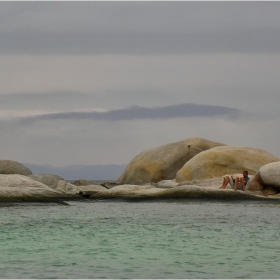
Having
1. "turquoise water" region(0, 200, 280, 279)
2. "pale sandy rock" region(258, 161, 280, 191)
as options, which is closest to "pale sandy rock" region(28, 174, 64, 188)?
"pale sandy rock" region(258, 161, 280, 191)

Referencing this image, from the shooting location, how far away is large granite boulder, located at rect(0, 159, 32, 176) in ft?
155

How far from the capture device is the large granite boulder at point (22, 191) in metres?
27.5

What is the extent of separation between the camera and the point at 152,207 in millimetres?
28203

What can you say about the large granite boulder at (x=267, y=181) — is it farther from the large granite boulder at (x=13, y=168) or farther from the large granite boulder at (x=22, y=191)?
the large granite boulder at (x=13, y=168)

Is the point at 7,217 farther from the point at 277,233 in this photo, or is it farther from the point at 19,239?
the point at 277,233

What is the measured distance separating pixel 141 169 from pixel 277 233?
979 inches

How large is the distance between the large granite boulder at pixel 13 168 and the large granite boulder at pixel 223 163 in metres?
14.2

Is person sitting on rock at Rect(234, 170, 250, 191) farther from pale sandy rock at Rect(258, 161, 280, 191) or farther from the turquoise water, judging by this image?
the turquoise water

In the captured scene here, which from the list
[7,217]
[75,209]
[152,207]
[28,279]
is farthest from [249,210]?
[28,279]

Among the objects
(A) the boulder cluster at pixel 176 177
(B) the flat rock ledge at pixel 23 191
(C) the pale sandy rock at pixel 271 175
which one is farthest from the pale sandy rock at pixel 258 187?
(B) the flat rock ledge at pixel 23 191

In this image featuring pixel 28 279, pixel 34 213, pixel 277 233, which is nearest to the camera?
pixel 28 279

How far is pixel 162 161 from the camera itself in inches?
1690

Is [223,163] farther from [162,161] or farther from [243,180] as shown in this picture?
[162,161]

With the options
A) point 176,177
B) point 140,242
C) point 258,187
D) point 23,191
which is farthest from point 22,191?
point 176,177
